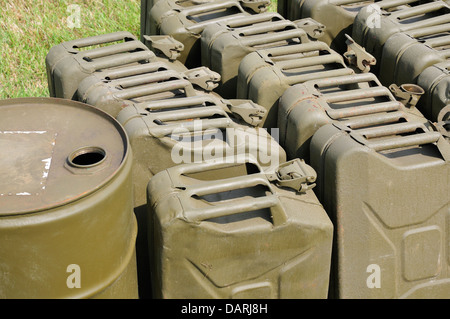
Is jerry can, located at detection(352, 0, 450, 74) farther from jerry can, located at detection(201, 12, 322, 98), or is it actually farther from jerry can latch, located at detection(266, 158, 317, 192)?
jerry can latch, located at detection(266, 158, 317, 192)

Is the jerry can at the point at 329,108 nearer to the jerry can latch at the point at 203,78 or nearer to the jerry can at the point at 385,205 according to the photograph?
the jerry can at the point at 385,205

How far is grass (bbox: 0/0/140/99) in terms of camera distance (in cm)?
735

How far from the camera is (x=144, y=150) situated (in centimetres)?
396

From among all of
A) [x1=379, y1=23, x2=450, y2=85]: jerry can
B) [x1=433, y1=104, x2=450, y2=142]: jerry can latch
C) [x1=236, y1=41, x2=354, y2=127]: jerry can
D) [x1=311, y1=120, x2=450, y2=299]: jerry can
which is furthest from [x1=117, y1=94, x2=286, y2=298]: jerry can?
[x1=379, y1=23, x2=450, y2=85]: jerry can

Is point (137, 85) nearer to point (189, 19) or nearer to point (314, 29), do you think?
point (189, 19)

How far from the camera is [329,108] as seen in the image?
13.7ft

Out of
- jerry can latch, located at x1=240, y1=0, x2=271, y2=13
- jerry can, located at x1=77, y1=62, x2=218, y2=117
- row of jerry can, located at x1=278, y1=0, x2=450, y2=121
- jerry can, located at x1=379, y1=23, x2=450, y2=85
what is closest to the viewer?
jerry can, located at x1=77, y1=62, x2=218, y2=117

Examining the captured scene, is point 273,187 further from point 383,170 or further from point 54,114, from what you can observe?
point 54,114

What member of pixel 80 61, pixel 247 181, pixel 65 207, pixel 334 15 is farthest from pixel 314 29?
pixel 65 207

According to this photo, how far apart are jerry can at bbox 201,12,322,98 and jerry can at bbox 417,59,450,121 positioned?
2.87 ft

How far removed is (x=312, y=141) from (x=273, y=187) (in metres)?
0.40

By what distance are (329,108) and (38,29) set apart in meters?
4.80

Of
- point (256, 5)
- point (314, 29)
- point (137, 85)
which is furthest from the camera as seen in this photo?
point (256, 5)

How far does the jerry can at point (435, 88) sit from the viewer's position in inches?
174
